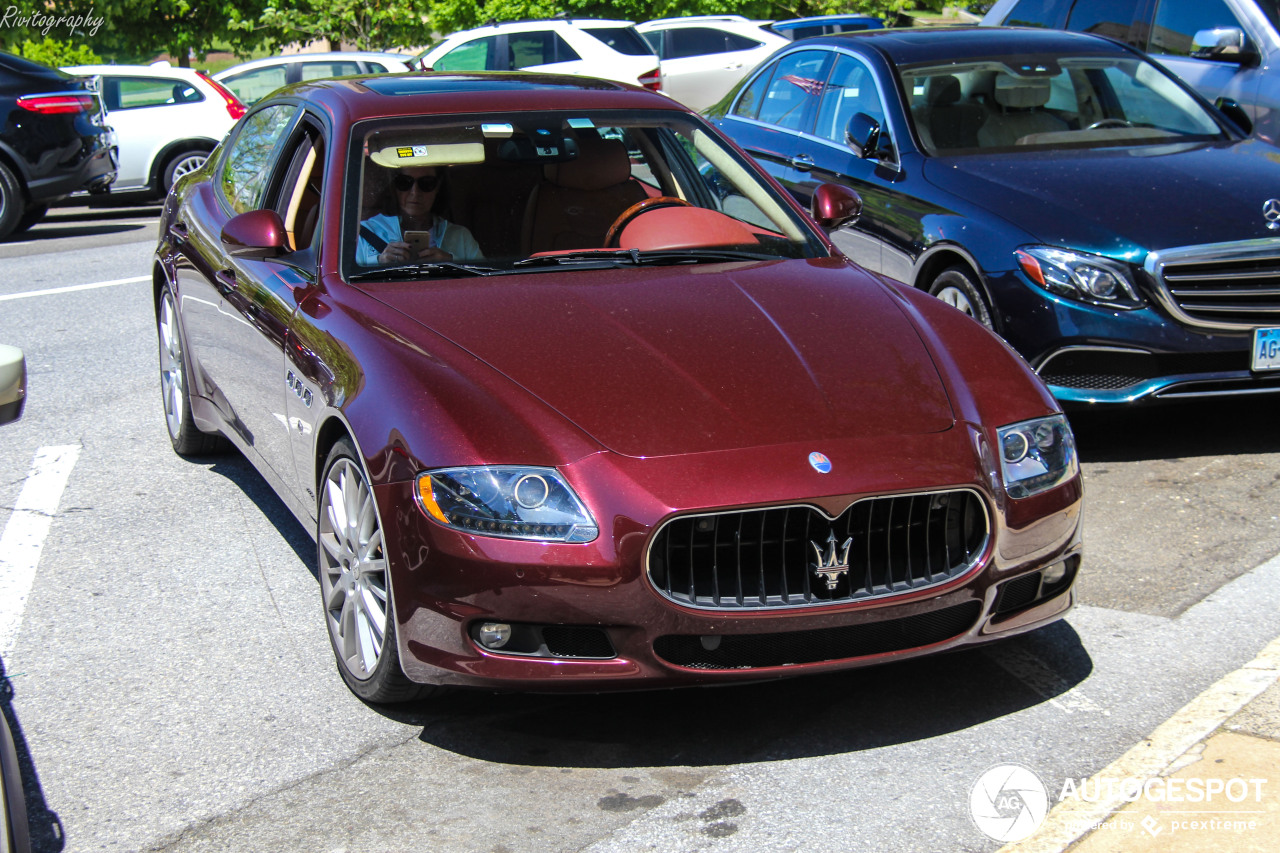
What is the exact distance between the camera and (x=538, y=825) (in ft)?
10.3

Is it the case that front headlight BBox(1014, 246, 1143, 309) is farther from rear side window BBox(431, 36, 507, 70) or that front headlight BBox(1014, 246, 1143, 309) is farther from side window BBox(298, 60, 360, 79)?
rear side window BBox(431, 36, 507, 70)

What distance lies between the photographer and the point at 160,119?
→ 52.1 ft

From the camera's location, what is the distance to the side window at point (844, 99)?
7313mm

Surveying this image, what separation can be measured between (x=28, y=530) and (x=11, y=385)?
10.3 ft

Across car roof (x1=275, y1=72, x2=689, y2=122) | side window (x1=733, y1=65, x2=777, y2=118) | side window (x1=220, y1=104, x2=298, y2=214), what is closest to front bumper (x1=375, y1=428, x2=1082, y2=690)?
car roof (x1=275, y1=72, x2=689, y2=122)

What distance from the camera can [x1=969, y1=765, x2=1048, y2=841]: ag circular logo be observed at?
3.05 metres

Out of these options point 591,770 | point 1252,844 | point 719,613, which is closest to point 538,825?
point 591,770

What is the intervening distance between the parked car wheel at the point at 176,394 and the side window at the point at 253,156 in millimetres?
621

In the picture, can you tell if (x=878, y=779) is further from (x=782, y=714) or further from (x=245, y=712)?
(x=245, y=712)

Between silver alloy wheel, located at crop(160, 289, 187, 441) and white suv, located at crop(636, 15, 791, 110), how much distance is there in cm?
1731

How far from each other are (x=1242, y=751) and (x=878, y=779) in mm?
847

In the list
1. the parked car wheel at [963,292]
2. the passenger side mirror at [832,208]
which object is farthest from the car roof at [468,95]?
the parked car wheel at [963,292]

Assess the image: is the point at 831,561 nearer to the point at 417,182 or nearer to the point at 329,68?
the point at 417,182

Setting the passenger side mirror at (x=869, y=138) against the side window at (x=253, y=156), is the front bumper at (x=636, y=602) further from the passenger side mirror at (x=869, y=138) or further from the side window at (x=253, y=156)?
the passenger side mirror at (x=869, y=138)
